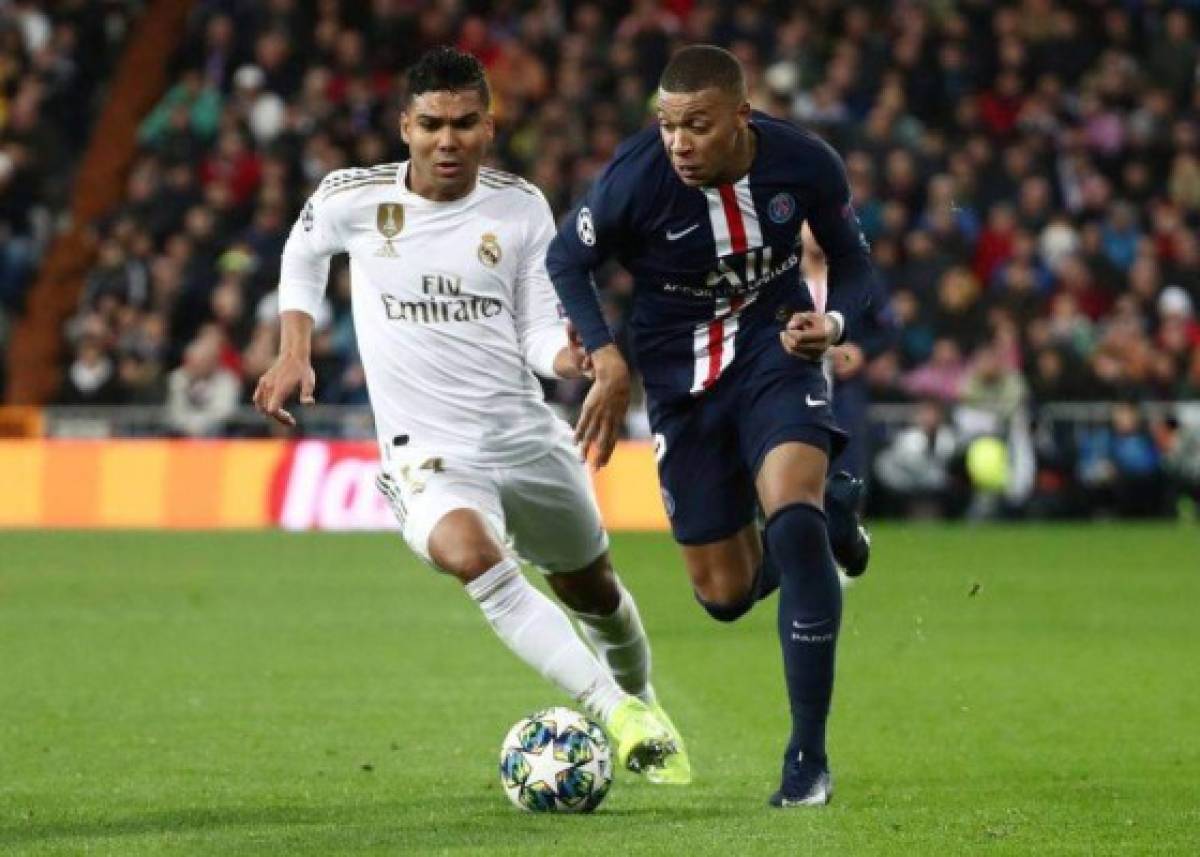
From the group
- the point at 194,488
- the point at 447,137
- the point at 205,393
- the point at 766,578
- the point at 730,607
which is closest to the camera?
the point at 447,137

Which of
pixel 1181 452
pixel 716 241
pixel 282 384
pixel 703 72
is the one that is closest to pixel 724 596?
pixel 716 241

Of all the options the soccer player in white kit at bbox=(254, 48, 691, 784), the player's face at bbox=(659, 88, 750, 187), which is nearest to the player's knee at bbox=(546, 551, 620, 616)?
the soccer player in white kit at bbox=(254, 48, 691, 784)

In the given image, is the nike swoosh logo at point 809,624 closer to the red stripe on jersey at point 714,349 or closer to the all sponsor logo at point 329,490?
the red stripe on jersey at point 714,349

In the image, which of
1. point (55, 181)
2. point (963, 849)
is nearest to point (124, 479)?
point (55, 181)

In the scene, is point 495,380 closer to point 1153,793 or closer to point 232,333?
point 1153,793

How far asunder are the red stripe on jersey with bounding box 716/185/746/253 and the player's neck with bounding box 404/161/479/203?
36.2 inches

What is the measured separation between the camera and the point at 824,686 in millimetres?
7367

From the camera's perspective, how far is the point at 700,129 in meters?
7.53

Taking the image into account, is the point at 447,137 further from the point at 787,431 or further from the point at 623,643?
the point at 623,643

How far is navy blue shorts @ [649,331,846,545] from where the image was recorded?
25.4 ft

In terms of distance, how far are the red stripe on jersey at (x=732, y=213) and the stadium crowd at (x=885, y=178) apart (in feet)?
41.1

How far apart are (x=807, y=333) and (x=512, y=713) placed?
9.53 feet

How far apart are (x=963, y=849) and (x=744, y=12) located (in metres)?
18.8

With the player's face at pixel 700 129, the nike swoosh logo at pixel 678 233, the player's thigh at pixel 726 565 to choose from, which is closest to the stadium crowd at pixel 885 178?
the player's thigh at pixel 726 565
